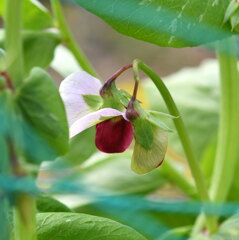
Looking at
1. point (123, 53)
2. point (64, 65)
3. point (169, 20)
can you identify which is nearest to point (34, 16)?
point (64, 65)

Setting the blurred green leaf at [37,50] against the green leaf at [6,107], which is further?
the blurred green leaf at [37,50]

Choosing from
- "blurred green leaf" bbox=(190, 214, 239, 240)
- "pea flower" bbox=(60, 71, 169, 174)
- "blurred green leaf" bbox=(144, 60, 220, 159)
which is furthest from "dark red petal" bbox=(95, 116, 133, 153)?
"blurred green leaf" bbox=(144, 60, 220, 159)

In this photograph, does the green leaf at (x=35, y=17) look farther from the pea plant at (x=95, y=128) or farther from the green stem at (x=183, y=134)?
the green stem at (x=183, y=134)

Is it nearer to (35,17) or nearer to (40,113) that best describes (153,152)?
(40,113)

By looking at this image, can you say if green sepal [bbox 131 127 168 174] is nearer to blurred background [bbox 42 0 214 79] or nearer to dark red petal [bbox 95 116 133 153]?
dark red petal [bbox 95 116 133 153]

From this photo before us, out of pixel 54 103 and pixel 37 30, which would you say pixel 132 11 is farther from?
pixel 37 30

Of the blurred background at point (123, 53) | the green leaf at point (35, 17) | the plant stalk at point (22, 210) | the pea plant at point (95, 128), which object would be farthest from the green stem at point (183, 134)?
the blurred background at point (123, 53)
